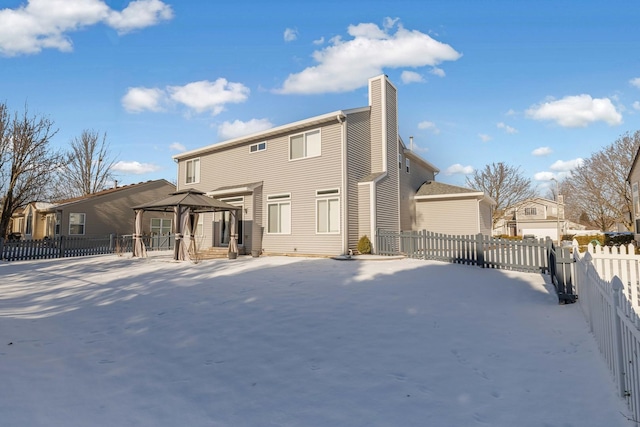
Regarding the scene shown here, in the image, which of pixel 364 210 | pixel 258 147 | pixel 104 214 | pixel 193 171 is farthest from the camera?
pixel 104 214

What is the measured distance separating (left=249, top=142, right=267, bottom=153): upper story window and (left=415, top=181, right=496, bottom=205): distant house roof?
374 inches

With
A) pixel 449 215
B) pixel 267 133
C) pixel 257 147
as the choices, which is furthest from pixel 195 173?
pixel 449 215

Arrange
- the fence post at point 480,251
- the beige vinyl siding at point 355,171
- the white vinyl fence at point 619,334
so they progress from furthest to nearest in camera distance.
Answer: the beige vinyl siding at point 355,171 < the fence post at point 480,251 < the white vinyl fence at point 619,334

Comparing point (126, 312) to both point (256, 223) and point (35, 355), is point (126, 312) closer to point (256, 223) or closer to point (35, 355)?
point (35, 355)

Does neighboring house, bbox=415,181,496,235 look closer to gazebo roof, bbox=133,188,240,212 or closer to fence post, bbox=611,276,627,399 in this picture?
gazebo roof, bbox=133,188,240,212

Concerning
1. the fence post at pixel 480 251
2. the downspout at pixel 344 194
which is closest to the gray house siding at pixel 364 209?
the downspout at pixel 344 194

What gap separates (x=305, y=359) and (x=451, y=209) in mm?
18075

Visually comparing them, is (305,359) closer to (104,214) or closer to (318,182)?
(318,182)

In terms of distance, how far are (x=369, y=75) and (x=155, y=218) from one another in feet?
67.5

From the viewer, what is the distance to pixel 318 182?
16.0 m

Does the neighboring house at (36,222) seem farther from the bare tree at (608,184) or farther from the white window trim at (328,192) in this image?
the bare tree at (608,184)

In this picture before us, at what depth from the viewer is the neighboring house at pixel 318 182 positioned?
51.1 feet

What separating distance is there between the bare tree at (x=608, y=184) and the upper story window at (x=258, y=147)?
31.2m

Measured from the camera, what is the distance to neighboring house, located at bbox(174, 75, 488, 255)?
51.1 ft
